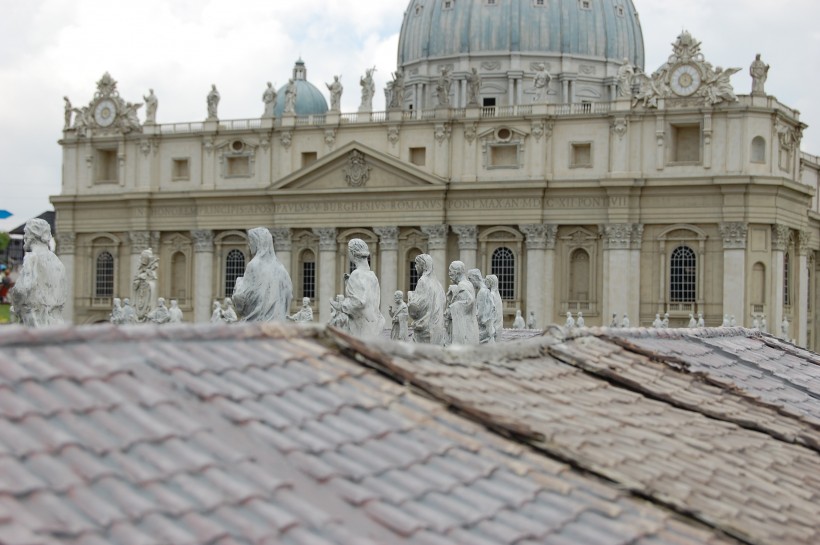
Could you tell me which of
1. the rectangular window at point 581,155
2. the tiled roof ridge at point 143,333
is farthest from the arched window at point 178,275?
the tiled roof ridge at point 143,333

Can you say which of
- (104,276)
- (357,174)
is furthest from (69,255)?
(357,174)

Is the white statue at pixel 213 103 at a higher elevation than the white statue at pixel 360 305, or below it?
higher

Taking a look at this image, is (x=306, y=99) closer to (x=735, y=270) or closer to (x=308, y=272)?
(x=308, y=272)

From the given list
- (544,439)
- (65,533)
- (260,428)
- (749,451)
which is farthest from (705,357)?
(65,533)

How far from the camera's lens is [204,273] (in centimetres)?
6256

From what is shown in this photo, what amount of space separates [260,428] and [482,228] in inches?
2072

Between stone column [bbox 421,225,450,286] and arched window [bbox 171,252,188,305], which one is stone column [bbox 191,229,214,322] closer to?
arched window [bbox 171,252,188,305]

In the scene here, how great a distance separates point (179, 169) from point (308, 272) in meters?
7.74

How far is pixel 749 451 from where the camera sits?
8305 millimetres

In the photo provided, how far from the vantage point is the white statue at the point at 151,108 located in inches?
2552

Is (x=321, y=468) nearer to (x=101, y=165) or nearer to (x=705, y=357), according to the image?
(x=705, y=357)

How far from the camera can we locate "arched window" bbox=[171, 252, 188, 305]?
63969mm

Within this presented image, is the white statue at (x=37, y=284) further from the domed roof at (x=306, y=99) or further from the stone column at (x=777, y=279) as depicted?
the domed roof at (x=306, y=99)

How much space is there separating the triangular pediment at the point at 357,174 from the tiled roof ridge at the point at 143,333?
51.0 metres
